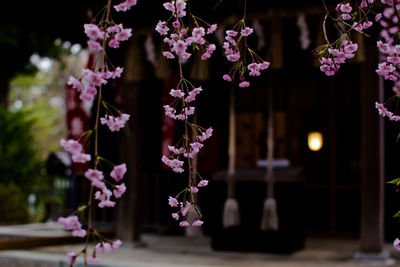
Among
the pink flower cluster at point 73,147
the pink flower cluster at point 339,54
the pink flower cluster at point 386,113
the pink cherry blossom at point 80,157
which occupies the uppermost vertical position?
the pink flower cluster at point 339,54

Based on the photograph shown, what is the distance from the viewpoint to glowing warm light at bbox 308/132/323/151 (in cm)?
1171

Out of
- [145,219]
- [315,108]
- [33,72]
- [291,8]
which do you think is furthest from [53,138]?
[291,8]

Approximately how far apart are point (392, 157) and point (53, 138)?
93.1ft

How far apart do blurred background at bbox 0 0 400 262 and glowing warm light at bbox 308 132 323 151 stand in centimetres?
2

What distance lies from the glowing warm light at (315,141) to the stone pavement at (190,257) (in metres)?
1.88

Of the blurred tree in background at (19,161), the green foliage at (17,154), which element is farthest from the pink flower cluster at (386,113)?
the green foliage at (17,154)

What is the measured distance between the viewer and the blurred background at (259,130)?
8836 millimetres

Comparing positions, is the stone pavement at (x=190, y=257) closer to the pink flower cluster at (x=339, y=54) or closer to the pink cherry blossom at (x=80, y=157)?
the pink flower cluster at (x=339, y=54)

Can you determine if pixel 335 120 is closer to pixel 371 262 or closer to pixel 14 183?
pixel 371 262

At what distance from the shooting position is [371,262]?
818cm

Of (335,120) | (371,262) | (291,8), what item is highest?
(291,8)

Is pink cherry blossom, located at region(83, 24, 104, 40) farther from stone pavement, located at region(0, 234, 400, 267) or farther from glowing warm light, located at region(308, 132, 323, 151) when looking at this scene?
glowing warm light, located at region(308, 132, 323, 151)

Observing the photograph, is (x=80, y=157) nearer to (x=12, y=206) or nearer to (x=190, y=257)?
(x=190, y=257)

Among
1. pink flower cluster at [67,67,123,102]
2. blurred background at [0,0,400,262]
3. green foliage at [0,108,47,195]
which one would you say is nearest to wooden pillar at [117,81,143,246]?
blurred background at [0,0,400,262]
